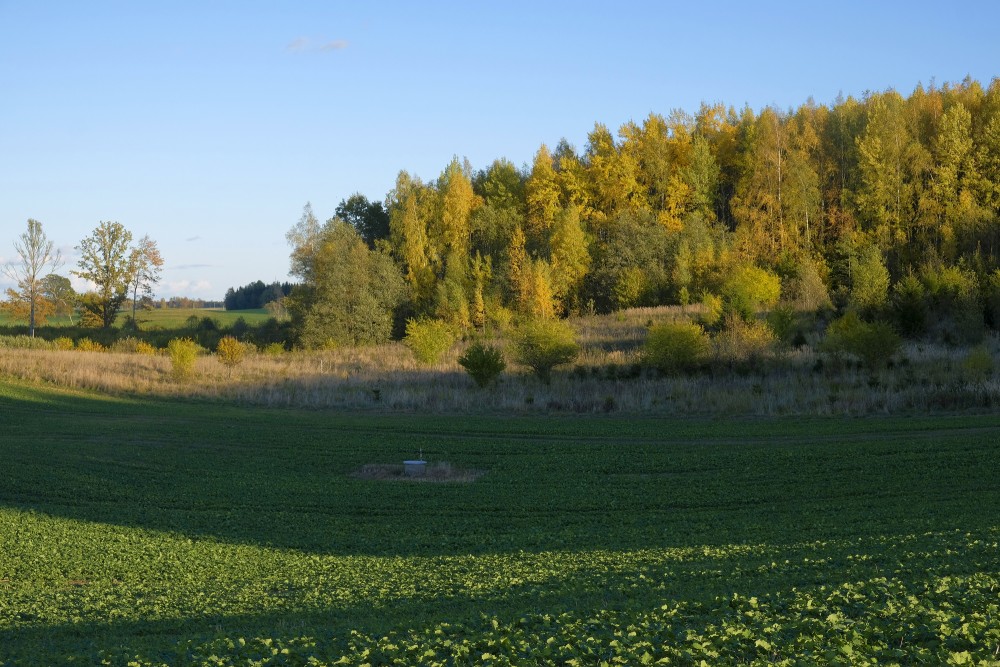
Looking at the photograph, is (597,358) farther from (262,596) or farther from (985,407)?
(262,596)

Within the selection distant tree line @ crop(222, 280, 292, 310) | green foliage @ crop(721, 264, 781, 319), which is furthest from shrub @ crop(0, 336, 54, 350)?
distant tree line @ crop(222, 280, 292, 310)

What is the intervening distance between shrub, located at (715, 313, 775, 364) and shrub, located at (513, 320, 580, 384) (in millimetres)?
6037

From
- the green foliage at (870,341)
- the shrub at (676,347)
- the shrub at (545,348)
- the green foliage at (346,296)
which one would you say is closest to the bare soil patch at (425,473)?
the shrub at (545,348)

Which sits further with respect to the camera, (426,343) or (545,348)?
(426,343)

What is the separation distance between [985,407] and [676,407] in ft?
30.4

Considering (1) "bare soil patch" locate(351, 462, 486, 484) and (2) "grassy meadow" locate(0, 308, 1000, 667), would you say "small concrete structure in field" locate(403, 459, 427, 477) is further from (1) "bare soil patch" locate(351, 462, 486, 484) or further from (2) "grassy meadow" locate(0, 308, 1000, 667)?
(2) "grassy meadow" locate(0, 308, 1000, 667)

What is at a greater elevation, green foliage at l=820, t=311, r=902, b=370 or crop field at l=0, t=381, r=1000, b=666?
green foliage at l=820, t=311, r=902, b=370

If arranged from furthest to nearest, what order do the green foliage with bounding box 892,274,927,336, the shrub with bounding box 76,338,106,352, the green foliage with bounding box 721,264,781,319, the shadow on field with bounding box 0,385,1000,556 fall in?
the shrub with bounding box 76,338,106,352 < the green foliage with bounding box 892,274,927,336 < the green foliage with bounding box 721,264,781,319 < the shadow on field with bounding box 0,385,1000,556

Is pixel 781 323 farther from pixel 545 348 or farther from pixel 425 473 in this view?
pixel 425 473

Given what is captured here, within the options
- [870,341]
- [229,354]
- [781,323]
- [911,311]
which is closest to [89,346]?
[229,354]

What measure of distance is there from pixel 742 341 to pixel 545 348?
817 cm

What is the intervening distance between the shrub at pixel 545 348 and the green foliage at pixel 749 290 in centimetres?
840

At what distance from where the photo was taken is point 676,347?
36656 mm

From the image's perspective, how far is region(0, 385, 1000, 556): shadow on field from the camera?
599 inches
